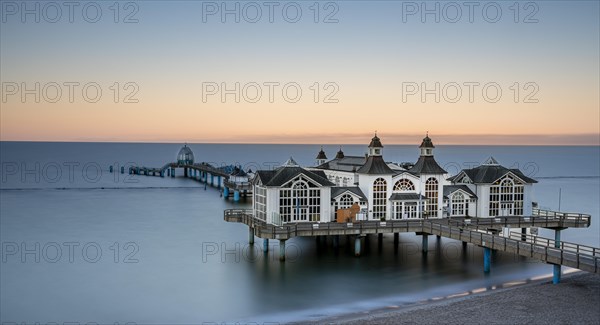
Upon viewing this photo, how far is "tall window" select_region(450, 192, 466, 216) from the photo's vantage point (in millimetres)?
43319

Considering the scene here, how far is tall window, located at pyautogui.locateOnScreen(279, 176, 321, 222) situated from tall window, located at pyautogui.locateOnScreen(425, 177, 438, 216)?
7475 mm

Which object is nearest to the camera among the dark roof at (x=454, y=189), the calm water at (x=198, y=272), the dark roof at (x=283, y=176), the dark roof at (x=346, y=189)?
the calm water at (x=198, y=272)

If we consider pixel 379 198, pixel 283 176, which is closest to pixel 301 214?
pixel 283 176

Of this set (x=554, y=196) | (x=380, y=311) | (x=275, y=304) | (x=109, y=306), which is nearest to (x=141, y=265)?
(x=109, y=306)

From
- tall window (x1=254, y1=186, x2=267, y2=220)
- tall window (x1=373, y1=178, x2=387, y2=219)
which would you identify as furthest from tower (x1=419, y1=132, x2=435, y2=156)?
tall window (x1=254, y1=186, x2=267, y2=220)

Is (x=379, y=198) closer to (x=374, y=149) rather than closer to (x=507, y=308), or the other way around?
(x=374, y=149)

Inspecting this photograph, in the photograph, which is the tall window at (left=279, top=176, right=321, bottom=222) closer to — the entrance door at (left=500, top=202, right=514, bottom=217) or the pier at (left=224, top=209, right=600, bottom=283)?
the pier at (left=224, top=209, right=600, bottom=283)

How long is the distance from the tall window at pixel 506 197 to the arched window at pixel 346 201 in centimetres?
975

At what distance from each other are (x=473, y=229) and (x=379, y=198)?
6.09m

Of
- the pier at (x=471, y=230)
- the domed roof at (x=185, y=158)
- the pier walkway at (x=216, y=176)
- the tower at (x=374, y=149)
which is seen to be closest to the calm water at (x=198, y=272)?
the pier at (x=471, y=230)

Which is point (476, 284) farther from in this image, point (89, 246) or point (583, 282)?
point (89, 246)

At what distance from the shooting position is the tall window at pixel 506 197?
4350 cm

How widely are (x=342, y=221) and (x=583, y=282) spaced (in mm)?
14222

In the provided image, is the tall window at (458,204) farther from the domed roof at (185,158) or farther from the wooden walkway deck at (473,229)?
the domed roof at (185,158)
